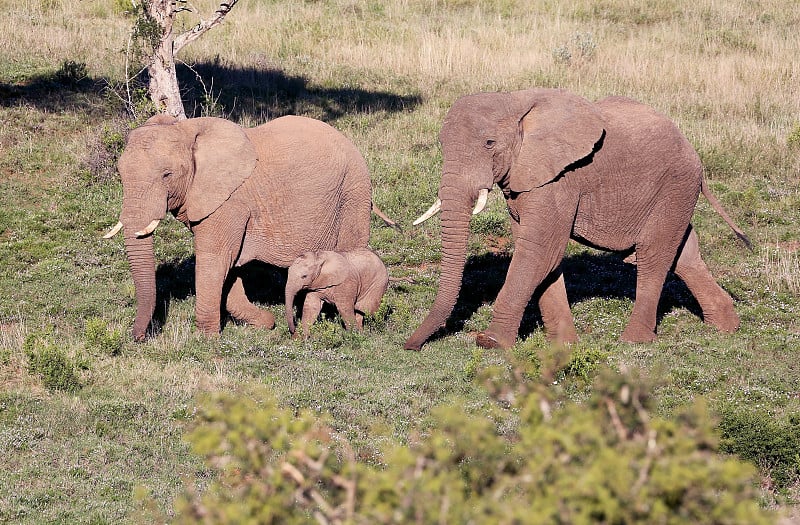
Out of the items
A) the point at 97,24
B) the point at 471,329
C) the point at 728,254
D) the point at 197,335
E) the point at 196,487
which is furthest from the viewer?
the point at 97,24

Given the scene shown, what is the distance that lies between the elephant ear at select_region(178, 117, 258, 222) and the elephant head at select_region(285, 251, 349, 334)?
116cm

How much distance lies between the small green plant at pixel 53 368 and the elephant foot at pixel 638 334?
6.23m

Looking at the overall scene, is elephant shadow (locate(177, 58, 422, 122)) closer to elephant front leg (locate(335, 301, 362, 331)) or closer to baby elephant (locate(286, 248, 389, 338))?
baby elephant (locate(286, 248, 389, 338))

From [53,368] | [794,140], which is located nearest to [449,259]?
[53,368]

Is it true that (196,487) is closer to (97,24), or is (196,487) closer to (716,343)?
(716,343)

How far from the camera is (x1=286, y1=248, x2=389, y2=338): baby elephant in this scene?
1315 centimetres

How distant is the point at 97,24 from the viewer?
1056 inches

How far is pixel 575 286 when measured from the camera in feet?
51.0

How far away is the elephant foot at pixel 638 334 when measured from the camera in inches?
523

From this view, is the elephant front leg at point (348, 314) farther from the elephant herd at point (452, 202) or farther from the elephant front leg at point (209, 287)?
the elephant front leg at point (209, 287)

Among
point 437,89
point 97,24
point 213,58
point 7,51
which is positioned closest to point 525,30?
point 437,89

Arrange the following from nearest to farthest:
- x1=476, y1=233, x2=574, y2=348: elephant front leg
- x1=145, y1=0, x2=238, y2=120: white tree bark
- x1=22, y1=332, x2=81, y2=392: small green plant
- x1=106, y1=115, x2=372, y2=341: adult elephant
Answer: x1=22, y1=332, x2=81, y2=392: small green plant < x1=476, y1=233, x2=574, y2=348: elephant front leg < x1=106, y1=115, x2=372, y2=341: adult elephant < x1=145, y1=0, x2=238, y2=120: white tree bark

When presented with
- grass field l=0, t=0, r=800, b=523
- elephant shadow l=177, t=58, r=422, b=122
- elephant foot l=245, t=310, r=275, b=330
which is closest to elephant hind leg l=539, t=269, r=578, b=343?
grass field l=0, t=0, r=800, b=523

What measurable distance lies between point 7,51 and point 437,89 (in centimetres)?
921
